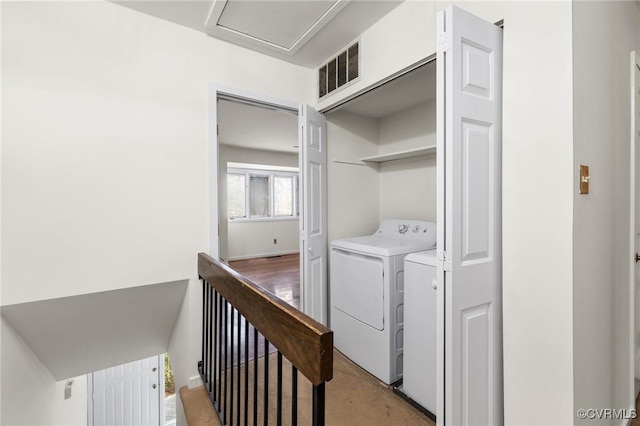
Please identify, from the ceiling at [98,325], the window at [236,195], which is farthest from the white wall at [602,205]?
the window at [236,195]

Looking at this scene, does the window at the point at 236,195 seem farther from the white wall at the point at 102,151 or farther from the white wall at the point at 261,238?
the white wall at the point at 102,151

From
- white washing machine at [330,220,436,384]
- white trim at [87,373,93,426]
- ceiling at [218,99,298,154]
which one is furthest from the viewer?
white trim at [87,373,93,426]

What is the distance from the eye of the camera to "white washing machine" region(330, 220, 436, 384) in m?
1.96

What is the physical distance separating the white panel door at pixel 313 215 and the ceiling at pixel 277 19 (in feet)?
1.67

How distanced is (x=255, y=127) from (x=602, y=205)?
152 inches

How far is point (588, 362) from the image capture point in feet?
4.01

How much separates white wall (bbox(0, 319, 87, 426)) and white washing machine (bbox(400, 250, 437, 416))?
228 cm

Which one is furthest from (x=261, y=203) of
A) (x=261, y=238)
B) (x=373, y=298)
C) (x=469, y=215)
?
(x=469, y=215)

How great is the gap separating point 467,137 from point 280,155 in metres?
5.36

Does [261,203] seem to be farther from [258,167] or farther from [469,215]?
[469,215]

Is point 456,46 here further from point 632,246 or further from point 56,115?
point 56,115

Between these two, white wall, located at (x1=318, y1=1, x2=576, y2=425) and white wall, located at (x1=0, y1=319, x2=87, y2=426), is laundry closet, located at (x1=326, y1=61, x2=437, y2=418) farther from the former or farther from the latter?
white wall, located at (x1=0, y1=319, x2=87, y2=426)

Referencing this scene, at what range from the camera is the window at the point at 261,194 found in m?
6.27

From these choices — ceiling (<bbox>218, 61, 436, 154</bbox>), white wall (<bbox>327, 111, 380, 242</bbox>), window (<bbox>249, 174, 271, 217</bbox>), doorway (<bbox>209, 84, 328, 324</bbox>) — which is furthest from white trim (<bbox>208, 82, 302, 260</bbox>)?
window (<bbox>249, 174, 271, 217</bbox>)
